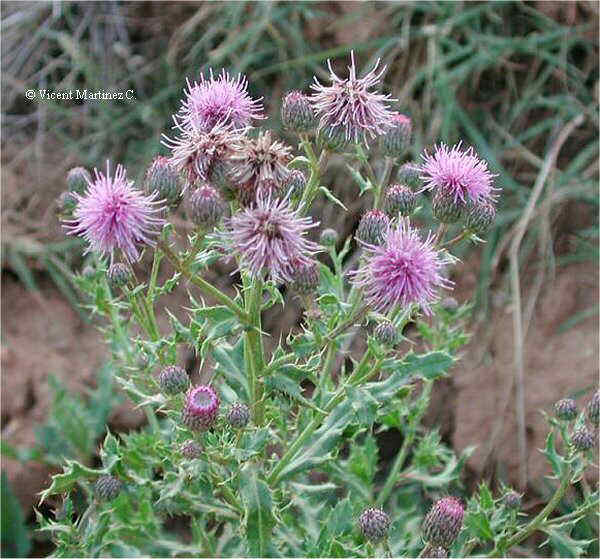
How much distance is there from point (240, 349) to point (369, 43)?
114 inches

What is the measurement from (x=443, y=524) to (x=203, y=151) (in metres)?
1.15

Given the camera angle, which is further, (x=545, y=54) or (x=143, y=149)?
(x=143, y=149)

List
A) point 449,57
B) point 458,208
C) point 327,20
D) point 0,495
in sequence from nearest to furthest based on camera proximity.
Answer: point 458,208, point 0,495, point 449,57, point 327,20

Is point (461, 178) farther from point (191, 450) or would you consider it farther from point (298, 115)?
point (191, 450)

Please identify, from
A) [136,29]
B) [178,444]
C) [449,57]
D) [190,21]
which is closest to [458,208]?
[178,444]

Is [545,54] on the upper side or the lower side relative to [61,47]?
lower

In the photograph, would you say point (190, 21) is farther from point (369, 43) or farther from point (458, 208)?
point (458, 208)

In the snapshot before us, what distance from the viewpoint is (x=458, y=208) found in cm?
241

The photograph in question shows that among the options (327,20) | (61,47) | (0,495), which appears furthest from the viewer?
(61,47)

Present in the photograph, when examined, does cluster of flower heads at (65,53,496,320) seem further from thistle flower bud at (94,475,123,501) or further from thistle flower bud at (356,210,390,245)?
thistle flower bud at (94,475,123,501)

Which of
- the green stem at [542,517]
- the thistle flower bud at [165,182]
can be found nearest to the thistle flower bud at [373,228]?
the thistle flower bud at [165,182]

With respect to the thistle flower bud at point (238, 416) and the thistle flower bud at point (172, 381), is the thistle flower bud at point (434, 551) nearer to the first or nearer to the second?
the thistle flower bud at point (238, 416)

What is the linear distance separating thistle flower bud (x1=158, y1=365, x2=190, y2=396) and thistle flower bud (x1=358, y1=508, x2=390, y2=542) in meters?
0.61

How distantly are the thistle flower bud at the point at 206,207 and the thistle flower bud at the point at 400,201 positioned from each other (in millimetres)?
609
